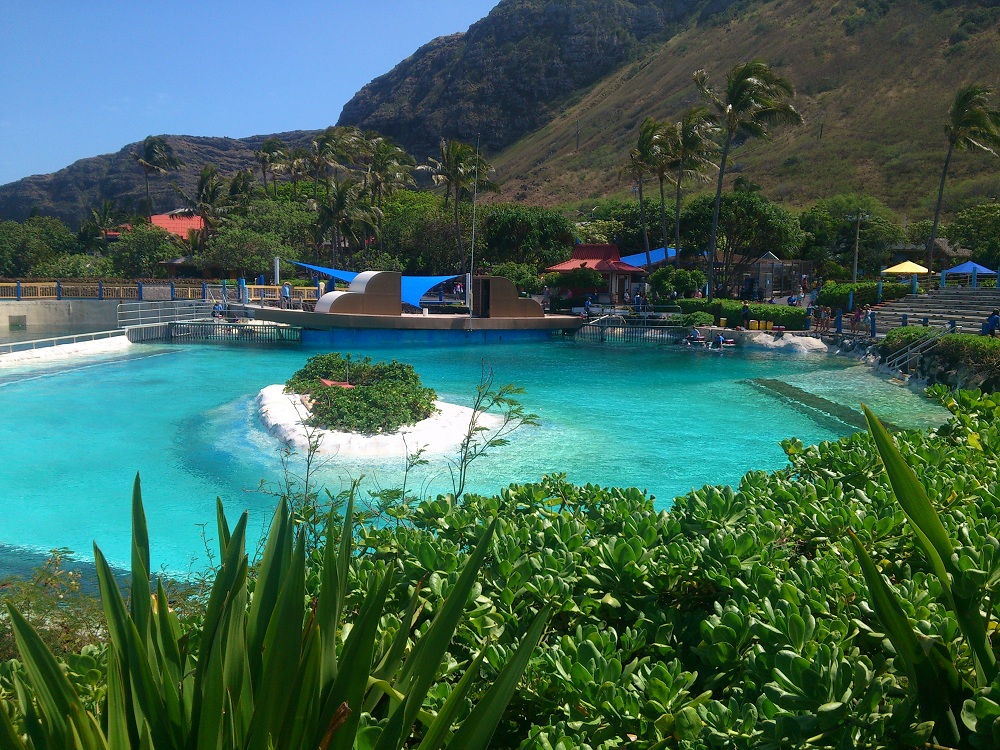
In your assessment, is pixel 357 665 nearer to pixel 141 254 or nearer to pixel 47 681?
pixel 47 681

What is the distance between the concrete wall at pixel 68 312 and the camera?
110 ft

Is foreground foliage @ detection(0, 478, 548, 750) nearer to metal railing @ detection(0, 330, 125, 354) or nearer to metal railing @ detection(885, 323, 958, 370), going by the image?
metal railing @ detection(885, 323, 958, 370)

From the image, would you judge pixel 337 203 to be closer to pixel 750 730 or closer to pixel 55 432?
pixel 55 432

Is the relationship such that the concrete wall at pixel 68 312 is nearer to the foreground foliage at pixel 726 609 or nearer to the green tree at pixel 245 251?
the green tree at pixel 245 251

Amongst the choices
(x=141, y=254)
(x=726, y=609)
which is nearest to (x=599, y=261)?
(x=141, y=254)

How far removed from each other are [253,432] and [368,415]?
2.40 meters

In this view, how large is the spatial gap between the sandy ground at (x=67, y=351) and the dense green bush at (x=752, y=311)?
2280 centimetres

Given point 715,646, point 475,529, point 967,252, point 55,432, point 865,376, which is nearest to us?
point 715,646

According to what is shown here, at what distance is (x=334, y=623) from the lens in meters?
1.65

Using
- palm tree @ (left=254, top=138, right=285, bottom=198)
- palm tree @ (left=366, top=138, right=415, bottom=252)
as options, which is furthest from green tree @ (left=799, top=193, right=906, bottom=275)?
palm tree @ (left=254, top=138, right=285, bottom=198)

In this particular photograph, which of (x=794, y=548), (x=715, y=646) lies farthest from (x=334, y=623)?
(x=794, y=548)

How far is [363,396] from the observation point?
1373cm

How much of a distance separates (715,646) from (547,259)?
42556 millimetres

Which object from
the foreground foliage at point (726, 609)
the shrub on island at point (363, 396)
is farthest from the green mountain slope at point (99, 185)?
the foreground foliage at point (726, 609)
